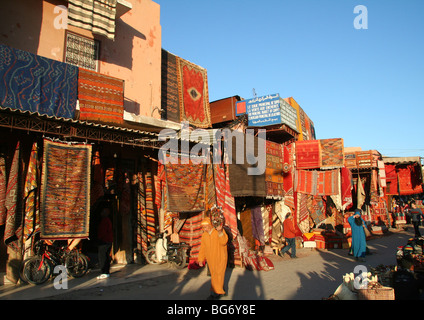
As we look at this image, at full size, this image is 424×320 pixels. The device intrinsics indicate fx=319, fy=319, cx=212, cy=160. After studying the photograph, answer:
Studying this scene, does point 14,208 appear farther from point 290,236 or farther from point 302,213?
point 302,213

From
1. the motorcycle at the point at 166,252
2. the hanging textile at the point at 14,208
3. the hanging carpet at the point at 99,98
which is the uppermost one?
the hanging carpet at the point at 99,98

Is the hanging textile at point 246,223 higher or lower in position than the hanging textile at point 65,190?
lower

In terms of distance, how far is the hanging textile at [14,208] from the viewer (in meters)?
6.40

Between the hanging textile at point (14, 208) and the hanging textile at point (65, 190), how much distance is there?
1.95 feet

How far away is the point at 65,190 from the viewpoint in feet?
22.3

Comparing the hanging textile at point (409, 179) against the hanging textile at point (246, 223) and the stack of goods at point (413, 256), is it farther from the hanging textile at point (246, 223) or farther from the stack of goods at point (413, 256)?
the stack of goods at point (413, 256)

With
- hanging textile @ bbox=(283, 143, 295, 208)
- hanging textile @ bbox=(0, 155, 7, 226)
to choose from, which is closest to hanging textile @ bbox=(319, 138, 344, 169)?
hanging textile @ bbox=(283, 143, 295, 208)

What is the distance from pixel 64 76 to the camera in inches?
306

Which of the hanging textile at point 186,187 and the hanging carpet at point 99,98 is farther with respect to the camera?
the hanging textile at point 186,187

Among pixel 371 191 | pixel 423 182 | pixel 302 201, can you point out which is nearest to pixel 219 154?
pixel 302 201

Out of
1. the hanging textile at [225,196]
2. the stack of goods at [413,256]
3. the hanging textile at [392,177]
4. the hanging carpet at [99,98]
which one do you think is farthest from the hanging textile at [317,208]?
the hanging carpet at [99,98]

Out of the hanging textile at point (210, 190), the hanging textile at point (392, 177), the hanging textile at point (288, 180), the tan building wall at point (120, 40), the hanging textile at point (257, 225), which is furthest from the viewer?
the hanging textile at point (392, 177)

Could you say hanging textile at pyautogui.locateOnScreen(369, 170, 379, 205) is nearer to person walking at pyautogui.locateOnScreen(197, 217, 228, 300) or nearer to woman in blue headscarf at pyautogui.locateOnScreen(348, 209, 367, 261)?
woman in blue headscarf at pyautogui.locateOnScreen(348, 209, 367, 261)

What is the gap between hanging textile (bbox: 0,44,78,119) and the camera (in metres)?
6.84
